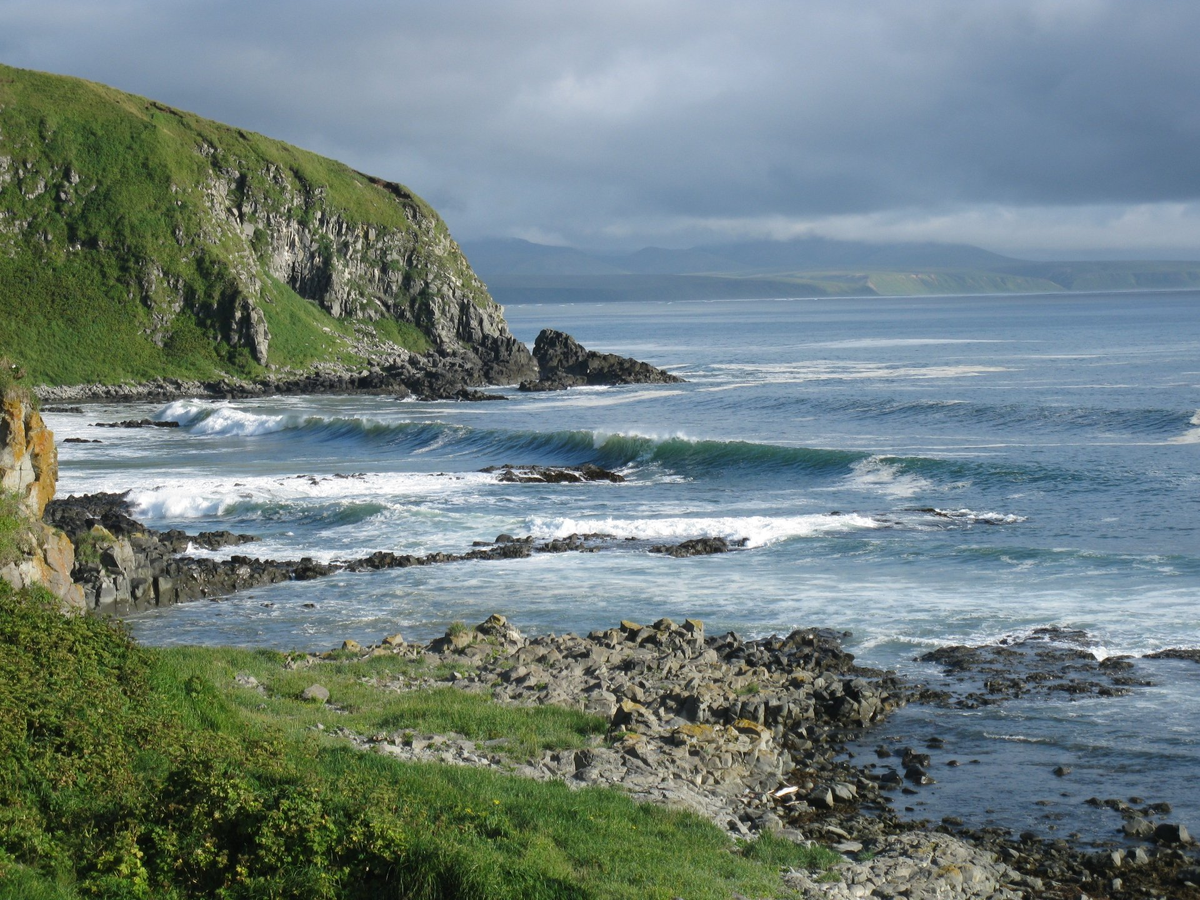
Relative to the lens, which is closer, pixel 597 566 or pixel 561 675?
pixel 561 675

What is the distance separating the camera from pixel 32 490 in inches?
968

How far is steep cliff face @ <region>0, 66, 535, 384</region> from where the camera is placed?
91.5m

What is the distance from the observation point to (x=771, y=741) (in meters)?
16.4

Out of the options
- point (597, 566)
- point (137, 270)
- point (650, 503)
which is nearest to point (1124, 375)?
point (650, 503)

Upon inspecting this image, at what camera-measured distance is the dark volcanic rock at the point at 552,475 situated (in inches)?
1797

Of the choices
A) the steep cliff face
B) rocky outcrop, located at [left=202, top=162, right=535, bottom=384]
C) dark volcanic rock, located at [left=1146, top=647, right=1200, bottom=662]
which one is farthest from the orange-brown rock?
rocky outcrop, located at [left=202, top=162, right=535, bottom=384]

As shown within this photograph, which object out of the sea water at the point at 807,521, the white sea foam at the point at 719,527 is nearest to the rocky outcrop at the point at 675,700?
the sea water at the point at 807,521

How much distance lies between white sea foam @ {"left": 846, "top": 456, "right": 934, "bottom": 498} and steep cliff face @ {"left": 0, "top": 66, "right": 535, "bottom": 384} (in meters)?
59.6

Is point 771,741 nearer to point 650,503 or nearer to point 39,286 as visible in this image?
point 650,503

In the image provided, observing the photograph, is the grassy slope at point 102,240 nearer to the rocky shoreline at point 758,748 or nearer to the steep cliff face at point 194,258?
the steep cliff face at point 194,258

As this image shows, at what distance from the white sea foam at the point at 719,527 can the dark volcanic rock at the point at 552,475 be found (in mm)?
9527

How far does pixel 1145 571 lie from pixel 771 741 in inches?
630

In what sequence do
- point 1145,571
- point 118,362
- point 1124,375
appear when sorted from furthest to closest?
point 118,362, point 1124,375, point 1145,571

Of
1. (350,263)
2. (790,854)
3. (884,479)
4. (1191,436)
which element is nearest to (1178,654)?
(790,854)
